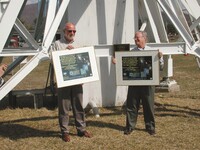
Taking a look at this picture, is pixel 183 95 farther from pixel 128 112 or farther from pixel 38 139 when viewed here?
pixel 38 139

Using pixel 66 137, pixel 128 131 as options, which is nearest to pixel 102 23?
pixel 128 131

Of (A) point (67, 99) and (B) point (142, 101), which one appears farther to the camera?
(B) point (142, 101)

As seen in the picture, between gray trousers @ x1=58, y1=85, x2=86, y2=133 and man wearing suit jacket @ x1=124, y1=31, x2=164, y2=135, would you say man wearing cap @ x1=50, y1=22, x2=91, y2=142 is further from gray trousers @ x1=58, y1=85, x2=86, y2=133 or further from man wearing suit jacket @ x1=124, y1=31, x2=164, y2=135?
man wearing suit jacket @ x1=124, y1=31, x2=164, y2=135

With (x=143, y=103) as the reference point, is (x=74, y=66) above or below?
above

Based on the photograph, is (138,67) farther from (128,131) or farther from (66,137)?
(66,137)

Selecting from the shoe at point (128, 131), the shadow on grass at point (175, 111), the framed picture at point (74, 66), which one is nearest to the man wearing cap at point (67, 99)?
the framed picture at point (74, 66)

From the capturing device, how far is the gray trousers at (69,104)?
23.5 feet

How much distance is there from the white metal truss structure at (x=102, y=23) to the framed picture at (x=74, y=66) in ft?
2.25

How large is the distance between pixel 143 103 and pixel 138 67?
66 cm

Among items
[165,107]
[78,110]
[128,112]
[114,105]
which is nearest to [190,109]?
[165,107]

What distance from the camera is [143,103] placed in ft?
24.7

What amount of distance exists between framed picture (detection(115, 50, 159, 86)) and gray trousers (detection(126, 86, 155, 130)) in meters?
0.15

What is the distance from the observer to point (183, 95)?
1185 cm

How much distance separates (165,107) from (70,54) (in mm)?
3742
